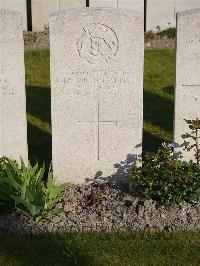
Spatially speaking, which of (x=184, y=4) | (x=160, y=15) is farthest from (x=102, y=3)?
(x=184, y=4)

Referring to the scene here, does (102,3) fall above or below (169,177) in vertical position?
above

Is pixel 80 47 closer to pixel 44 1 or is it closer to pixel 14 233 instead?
pixel 14 233

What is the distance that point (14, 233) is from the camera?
527 cm

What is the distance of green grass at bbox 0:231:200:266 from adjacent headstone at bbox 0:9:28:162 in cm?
135

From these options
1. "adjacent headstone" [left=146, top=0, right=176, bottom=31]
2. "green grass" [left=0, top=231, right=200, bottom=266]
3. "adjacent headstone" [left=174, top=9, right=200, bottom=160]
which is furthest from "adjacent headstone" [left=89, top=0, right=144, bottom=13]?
"green grass" [left=0, top=231, right=200, bottom=266]

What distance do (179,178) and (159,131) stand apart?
8.17ft

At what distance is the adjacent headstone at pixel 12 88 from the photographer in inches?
Result: 228

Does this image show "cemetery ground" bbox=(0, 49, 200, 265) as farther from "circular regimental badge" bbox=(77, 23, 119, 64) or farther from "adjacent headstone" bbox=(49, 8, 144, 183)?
"circular regimental badge" bbox=(77, 23, 119, 64)

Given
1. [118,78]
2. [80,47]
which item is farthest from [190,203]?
[80,47]

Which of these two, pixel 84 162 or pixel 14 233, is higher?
pixel 84 162

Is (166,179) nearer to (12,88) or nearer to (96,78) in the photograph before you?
(96,78)

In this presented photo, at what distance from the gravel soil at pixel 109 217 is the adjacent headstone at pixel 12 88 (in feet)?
2.93

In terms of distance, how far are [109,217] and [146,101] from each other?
4235 millimetres

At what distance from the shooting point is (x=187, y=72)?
235 inches
